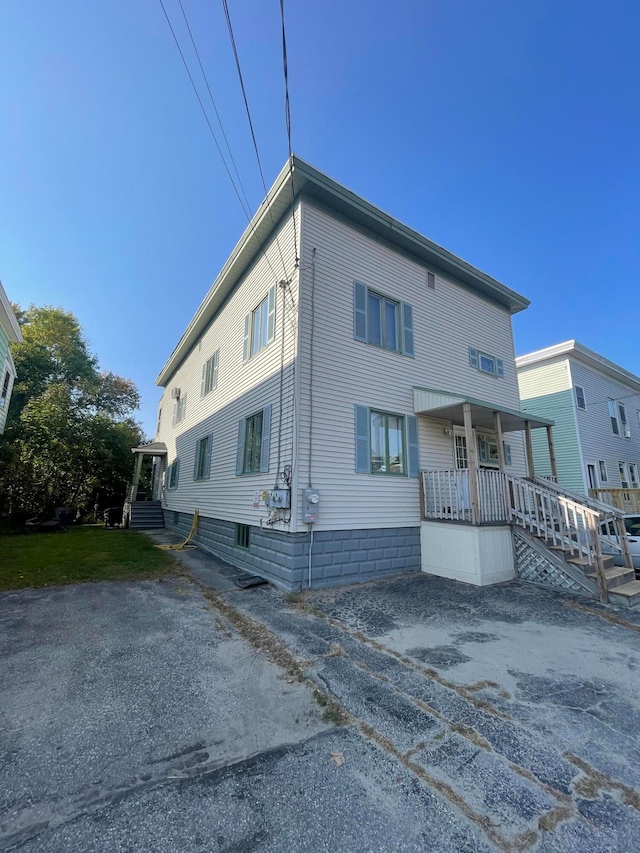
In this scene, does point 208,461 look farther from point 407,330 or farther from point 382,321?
point 407,330

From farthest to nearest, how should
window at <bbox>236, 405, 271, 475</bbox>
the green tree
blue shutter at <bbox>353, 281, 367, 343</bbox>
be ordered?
the green tree → blue shutter at <bbox>353, 281, 367, 343</bbox> → window at <bbox>236, 405, 271, 475</bbox>

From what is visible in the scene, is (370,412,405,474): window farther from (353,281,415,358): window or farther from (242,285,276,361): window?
(242,285,276,361): window

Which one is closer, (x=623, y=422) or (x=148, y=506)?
(x=148, y=506)

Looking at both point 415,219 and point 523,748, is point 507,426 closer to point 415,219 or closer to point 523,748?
point 415,219

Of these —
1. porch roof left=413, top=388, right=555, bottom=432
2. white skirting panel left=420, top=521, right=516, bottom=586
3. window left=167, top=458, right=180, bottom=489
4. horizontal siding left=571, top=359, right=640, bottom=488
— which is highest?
horizontal siding left=571, top=359, right=640, bottom=488

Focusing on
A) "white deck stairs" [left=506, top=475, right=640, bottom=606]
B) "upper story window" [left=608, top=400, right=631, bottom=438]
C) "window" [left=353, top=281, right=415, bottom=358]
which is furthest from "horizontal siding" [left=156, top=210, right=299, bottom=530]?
"upper story window" [left=608, top=400, right=631, bottom=438]

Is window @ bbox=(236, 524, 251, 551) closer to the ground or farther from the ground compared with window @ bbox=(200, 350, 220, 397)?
closer to the ground

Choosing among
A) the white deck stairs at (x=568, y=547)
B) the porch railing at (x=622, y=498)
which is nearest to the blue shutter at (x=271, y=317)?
the white deck stairs at (x=568, y=547)

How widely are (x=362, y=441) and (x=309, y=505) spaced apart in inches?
75.6

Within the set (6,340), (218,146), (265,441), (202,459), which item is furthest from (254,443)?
(6,340)

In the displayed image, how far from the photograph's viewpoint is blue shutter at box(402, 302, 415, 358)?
352 inches

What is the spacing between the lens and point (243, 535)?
27.8ft

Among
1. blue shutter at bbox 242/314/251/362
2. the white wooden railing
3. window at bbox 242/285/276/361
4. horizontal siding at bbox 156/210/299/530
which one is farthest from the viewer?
blue shutter at bbox 242/314/251/362

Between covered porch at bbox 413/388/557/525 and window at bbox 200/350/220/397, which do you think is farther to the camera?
window at bbox 200/350/220/397
